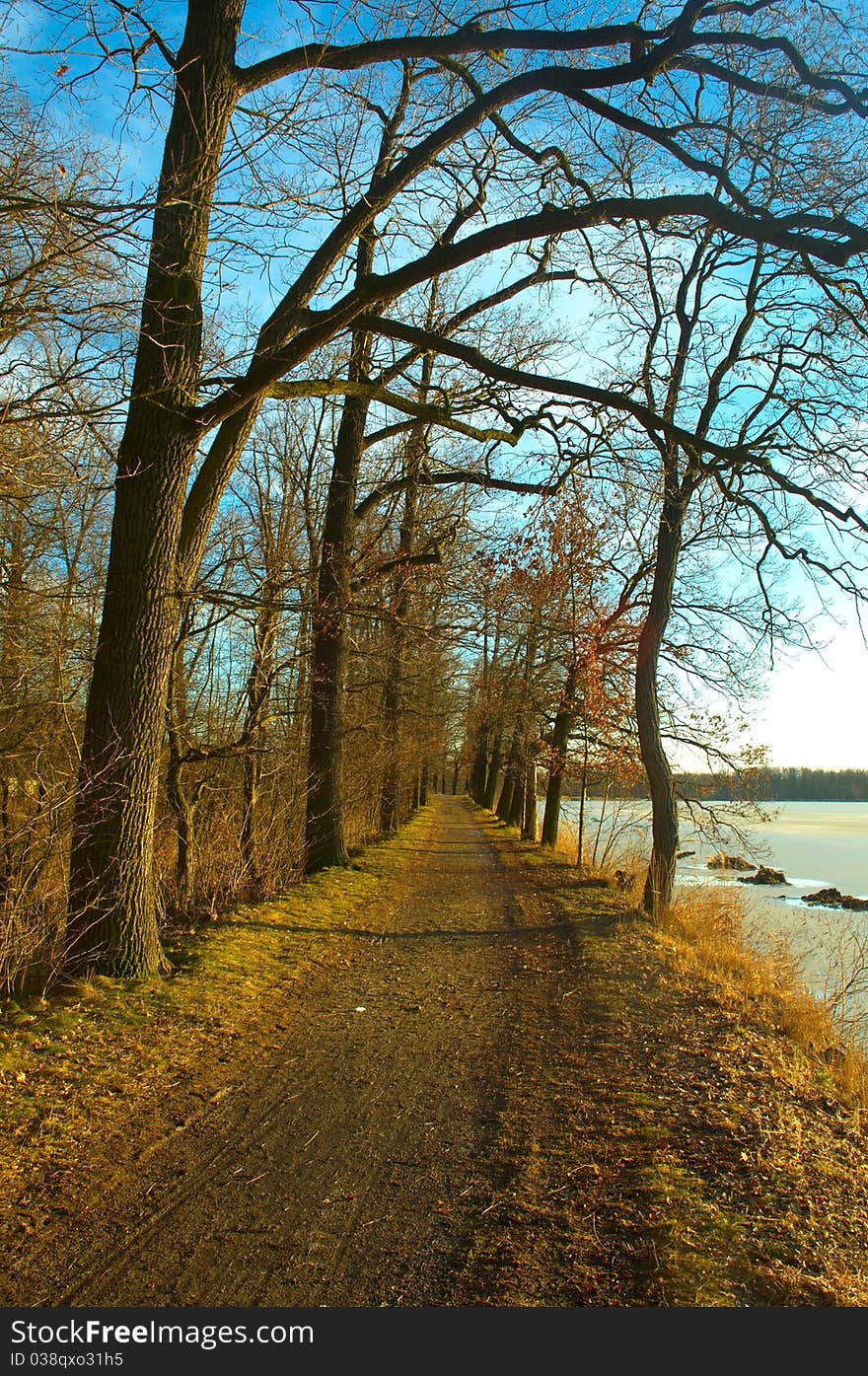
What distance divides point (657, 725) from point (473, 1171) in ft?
29.0

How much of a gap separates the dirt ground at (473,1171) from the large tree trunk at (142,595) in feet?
4.48

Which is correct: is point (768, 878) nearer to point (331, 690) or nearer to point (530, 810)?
point (530, 810)

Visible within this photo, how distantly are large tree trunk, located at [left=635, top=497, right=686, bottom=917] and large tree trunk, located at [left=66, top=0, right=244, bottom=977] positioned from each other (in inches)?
282

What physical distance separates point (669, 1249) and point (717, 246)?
9377 millimetres

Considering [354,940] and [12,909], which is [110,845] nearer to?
[12,909]

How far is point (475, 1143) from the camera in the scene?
4.25 metres

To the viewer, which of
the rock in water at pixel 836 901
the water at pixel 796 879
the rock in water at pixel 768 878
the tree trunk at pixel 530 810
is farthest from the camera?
the tree trunk at pixel 530 810

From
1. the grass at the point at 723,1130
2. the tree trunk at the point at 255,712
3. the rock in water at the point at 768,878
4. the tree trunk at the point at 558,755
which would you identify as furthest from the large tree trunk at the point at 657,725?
the rock in water at the point at 768,878

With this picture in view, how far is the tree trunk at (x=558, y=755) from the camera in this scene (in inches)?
719

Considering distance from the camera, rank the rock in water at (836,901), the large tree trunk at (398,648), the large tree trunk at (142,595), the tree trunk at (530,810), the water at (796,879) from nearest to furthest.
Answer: the large tree trunk at (142,595) < the water at (796,879) < the large tree trunk at (398,648) < the rock in water at (836,901) < the tree trunk at (530,810)

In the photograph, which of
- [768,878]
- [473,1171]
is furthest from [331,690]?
[768,878]

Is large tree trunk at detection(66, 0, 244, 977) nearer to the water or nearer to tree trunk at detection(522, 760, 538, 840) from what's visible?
the water

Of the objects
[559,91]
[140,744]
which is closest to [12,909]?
[140,744]

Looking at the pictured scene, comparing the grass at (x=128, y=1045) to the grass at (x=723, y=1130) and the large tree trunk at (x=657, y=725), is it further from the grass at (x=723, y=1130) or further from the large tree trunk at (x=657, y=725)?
the large tree trunk at (x=657, y=725)
